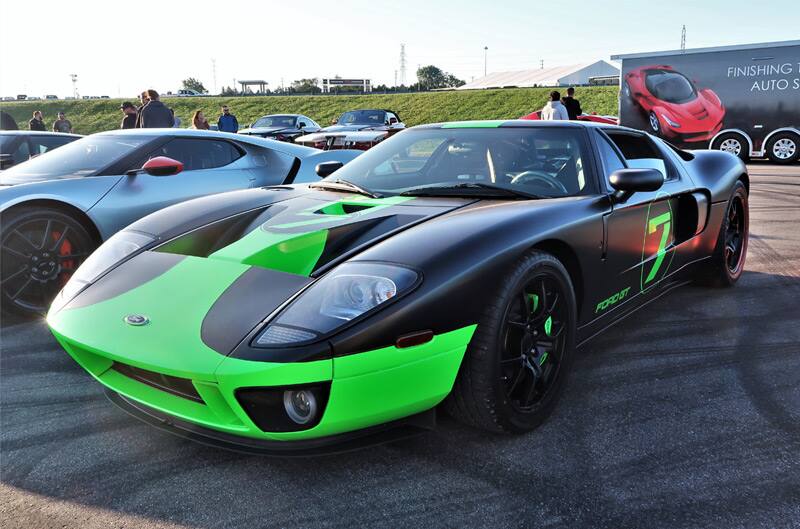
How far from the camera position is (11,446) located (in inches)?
90.7

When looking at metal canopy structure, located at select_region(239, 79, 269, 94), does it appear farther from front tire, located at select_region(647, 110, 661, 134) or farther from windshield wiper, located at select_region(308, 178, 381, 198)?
windshield wiper, located at select_region(308, 178, 381, 198)

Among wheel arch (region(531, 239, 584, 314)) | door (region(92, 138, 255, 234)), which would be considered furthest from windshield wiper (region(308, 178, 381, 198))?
door (region(92, 138, 255, 234))

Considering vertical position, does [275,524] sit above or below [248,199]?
below

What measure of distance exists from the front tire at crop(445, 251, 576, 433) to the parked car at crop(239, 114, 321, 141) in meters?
14.3

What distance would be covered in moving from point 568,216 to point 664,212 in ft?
3.58

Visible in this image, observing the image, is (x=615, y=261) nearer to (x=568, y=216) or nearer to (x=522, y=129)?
(x=568, y=216)

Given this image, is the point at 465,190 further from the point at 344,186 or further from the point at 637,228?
the point at 637,228

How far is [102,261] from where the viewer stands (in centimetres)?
268

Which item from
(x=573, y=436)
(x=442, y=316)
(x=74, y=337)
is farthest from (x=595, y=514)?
(x=74, y=337)

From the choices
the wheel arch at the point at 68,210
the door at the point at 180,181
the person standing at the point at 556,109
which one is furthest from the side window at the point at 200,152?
the person standing at the point at 556,109

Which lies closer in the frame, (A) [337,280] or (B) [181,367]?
(B) [181,367]

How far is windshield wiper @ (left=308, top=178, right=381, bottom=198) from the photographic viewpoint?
3075 mm

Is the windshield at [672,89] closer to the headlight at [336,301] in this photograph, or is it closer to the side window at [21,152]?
the side window at [21,152]

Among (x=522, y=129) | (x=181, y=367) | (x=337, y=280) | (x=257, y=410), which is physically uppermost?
(x=522, y=129)
